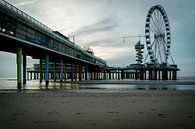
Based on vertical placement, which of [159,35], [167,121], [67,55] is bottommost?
[167,121]

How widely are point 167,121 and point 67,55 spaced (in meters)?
65.5

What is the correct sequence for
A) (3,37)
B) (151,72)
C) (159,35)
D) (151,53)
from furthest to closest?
(151,72)
(151,53)
(159,35)
(3,37)

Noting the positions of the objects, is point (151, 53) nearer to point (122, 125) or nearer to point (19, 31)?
point (19, 31)

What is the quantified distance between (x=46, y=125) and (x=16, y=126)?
795 mm

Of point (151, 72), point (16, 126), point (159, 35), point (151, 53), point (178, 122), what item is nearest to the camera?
point (16, 126)

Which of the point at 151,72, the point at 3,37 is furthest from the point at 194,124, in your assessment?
the point at 151,72

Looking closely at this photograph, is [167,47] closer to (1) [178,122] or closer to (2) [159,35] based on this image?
(2) [159,35]

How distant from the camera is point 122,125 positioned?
7598 millimetres

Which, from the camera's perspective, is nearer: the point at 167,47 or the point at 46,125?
the point at 46,125

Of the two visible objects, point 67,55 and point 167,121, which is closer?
point 167,121

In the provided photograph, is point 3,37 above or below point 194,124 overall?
above

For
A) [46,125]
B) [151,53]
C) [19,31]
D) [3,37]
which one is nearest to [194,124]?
[46,125]

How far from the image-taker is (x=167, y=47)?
9131 centimetres

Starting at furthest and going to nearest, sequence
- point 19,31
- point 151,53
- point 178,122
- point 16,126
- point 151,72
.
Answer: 1. point 151,72
2. point 151,53
3. point 19,31
4. point 178,122
5. point 16,126
